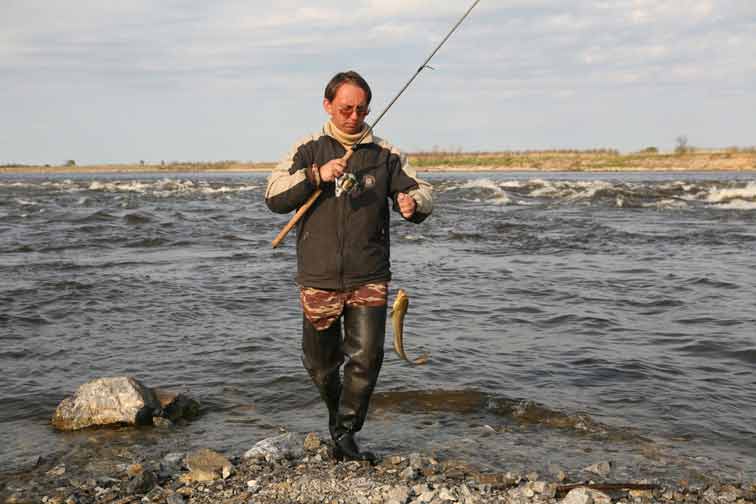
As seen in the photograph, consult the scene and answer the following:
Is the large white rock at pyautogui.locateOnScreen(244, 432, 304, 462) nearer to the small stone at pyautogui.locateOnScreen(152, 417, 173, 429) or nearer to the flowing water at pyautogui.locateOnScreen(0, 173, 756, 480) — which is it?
the flowing water at pyautogui.locateOnScreen(0, 173, 756, 480)

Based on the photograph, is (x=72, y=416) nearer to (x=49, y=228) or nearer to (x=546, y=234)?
(x=546, y=234)

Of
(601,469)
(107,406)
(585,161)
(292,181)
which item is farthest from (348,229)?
(585,161)

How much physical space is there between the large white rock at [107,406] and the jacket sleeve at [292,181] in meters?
2.13

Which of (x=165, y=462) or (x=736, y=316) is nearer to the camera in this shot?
(x=165, y=462)

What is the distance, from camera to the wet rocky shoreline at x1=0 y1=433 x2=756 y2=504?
13.7 ft

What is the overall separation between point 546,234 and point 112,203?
1991 cm

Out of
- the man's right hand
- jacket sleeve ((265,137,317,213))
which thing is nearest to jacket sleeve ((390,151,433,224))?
the man's right hand

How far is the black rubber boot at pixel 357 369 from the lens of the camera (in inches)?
183

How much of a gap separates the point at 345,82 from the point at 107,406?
311cm

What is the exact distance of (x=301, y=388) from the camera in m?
6.62

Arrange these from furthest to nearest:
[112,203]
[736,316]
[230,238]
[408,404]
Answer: [112,203], [230,238], [736,316], [408,404]

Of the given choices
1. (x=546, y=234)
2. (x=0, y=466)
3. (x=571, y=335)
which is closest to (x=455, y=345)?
(x=571, y=335)

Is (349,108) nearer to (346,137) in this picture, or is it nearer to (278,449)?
(346,137)

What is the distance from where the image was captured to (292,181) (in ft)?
14.4
